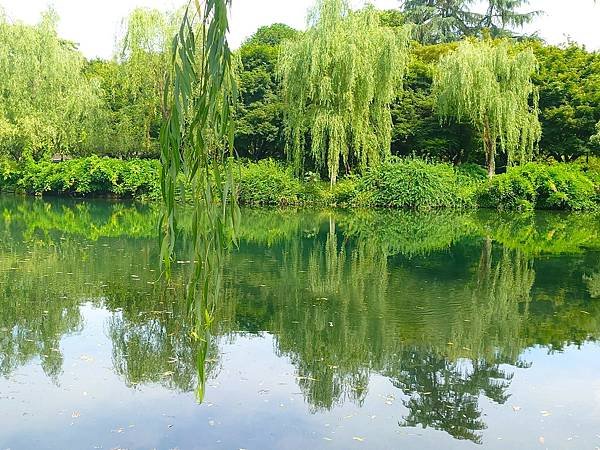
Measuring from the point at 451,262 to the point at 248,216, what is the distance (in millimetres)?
9537

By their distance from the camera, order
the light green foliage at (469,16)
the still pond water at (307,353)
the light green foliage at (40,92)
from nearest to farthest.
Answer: the still pond water at (307,353), the light green foliage at (40,92), the light green foliage at (469,16)

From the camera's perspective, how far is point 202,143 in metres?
1.95

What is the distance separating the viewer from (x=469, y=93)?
22.8 metres

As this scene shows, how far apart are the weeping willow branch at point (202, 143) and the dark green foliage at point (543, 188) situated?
73.1 feet

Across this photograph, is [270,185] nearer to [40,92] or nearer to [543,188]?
[543,188]

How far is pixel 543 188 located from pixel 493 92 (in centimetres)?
373

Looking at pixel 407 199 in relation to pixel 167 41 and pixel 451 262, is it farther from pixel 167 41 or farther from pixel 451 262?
pixel 451 262

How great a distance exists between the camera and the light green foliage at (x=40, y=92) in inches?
973

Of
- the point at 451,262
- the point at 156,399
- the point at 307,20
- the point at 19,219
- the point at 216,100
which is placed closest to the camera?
the point at 216,100

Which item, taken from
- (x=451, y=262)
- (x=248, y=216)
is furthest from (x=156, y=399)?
(x=248, y=216)

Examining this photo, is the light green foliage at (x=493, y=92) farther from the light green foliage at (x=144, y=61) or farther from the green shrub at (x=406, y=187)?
the light green foliage at (x=144, y=61)

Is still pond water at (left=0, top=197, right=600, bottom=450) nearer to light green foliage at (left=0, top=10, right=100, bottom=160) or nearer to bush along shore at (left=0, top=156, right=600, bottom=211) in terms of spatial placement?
bush along shore at (left=0, top=156, right=600, bottom=211)

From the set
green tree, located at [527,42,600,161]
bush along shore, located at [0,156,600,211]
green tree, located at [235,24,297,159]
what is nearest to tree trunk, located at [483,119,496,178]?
bush along shore, located at [0,156,600,211]

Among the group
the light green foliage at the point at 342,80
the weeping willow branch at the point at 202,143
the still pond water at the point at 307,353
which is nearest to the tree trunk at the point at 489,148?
the light green foliage at the point at 342,80
